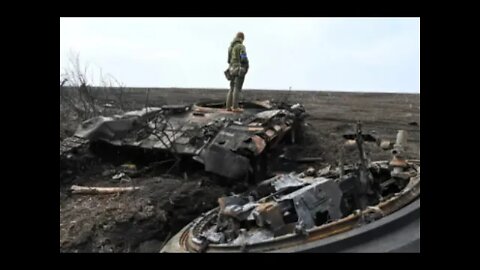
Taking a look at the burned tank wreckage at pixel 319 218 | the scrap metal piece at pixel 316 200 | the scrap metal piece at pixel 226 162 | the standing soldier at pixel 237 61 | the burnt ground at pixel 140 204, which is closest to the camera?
the burned tank wreckage at pixel 319 218

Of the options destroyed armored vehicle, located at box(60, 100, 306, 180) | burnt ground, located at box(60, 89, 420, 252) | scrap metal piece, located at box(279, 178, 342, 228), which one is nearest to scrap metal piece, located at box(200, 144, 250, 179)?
destroyed armored vehicle, located at box(60, 100, 306, 180)

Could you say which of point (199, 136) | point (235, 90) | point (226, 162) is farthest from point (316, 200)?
point (235, 90)

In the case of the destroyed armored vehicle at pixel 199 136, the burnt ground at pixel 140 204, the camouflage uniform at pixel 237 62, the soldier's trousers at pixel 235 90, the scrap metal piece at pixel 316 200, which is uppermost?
the camouflage uniform at pixel 237 62

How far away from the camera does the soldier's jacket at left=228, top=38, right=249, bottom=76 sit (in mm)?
11062

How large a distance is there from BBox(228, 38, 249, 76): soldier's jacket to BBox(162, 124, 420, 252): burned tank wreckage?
4.52 m

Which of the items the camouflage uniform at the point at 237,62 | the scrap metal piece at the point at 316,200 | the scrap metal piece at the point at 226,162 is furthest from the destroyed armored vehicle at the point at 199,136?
the scrap metal piece at the point at 316,200

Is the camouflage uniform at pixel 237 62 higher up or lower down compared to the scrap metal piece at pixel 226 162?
higher up

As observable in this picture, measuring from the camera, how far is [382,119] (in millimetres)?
19656

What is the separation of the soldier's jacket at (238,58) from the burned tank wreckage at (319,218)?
14.8 feet

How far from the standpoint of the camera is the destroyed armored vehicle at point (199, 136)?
898 centimetres

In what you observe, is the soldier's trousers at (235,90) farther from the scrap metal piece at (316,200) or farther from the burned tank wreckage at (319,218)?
the scrap metal piece at (316,200)

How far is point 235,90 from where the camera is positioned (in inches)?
459

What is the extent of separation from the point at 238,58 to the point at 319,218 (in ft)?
19.0

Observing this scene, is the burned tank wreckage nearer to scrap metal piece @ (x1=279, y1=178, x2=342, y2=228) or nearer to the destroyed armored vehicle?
scrap metal piece @ (x1=279, y1=178, x2=342, y2=228)
